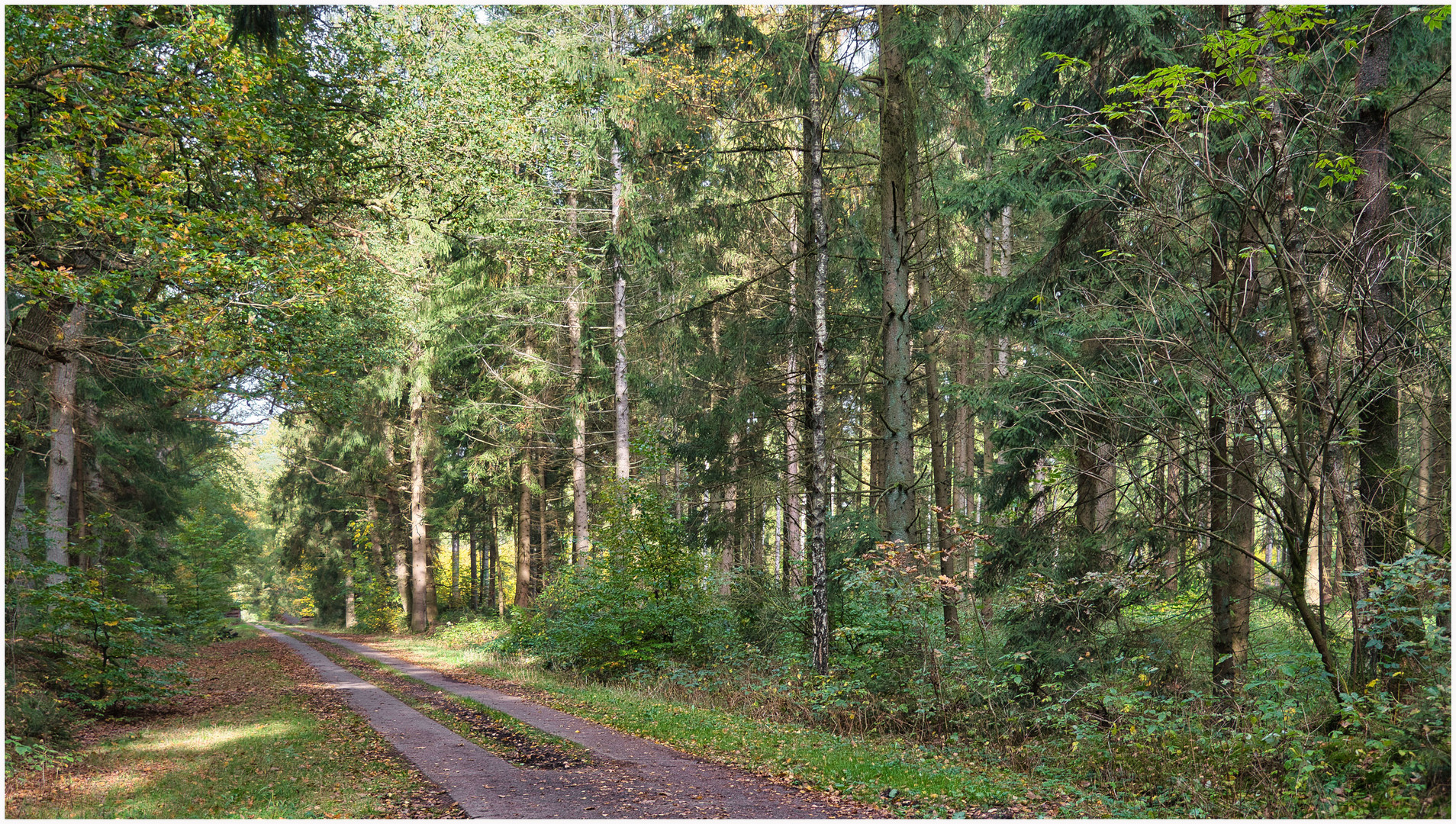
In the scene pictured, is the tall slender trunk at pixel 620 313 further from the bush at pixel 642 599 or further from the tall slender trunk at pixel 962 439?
the tall slender trunk at pixel 962 439

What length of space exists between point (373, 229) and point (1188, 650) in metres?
14.2

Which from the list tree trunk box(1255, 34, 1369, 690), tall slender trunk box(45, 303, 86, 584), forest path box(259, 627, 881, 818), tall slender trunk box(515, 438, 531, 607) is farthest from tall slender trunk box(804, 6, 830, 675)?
tall slender trunk box(515, 438, 531, 607)

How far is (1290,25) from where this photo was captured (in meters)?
5.17

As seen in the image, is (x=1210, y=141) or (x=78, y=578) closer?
(x=1210, y=141)

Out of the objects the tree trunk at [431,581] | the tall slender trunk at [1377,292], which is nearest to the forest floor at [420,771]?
the tall slender trunk at [1377,292]

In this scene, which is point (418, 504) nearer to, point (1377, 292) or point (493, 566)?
point (493, 566)

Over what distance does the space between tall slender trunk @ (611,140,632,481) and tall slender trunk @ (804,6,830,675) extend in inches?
231

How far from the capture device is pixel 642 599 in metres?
12.7

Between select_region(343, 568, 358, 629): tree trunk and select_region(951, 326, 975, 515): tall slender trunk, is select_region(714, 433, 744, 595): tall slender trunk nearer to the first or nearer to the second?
select_region(951, 326, 975, 515): tall slender trunk

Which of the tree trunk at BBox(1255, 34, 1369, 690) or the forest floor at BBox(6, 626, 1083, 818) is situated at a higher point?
the tree trunk at BBox(1255, 34, 1369, 690)

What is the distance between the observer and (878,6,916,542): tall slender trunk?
9.98 m

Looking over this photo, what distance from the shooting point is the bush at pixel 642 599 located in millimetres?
12688

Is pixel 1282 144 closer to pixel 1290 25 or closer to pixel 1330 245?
pixel 1290 25

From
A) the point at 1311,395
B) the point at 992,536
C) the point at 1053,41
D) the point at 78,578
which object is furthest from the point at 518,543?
the point at 1311,395
